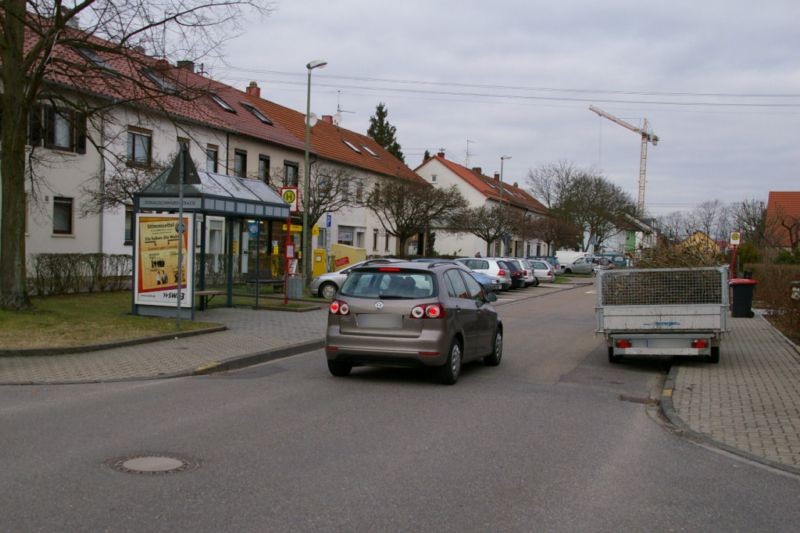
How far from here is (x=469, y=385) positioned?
33.1 ft

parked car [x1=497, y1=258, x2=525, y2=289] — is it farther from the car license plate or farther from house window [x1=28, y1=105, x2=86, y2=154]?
the car license plate

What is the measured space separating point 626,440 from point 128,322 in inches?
399

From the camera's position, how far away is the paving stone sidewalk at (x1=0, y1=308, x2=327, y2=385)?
982 centimetres

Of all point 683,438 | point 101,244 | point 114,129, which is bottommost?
point 683,438

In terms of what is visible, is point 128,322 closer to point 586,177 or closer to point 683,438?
point 683,438

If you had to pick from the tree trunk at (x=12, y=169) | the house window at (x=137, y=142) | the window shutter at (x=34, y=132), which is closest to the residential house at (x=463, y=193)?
the house window at (x=137, y=142)

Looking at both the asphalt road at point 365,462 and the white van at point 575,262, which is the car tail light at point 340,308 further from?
the white van at point 575,262

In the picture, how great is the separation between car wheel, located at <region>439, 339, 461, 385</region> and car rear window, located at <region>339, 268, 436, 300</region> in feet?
2.65

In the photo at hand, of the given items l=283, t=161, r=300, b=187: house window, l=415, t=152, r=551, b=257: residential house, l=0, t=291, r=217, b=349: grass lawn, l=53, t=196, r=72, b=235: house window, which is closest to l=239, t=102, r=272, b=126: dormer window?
l=283, t=161, r=300, b=187: house window

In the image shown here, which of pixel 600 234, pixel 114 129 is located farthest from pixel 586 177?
pixel 114 129

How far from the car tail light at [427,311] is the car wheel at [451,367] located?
52 cm

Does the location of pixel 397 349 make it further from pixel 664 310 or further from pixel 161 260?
pixel 161 260

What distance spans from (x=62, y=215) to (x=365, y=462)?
71.4 ft

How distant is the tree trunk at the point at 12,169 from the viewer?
14.4m
